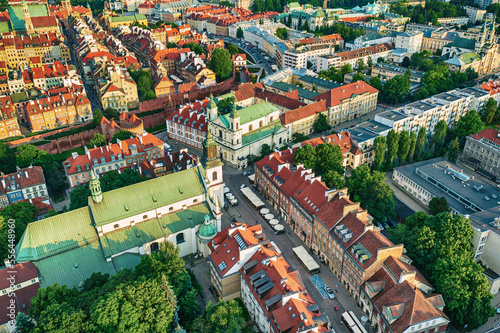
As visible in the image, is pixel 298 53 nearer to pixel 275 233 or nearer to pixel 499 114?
pixel 499 114

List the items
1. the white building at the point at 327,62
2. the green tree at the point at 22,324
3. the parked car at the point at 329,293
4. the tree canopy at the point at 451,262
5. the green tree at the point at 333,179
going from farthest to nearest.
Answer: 1. the white building at the point at 327,62
2. the green tree at the point at 333,179
3. the parked car at the point at 329,293
4. the tree canopy at the point at 451,262
5. the green tree at the point at 22,324

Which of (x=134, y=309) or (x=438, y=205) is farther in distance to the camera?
(x=438, y=205)

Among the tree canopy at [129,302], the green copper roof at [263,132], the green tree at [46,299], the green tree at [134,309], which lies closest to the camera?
the tree canopy at [129,302]

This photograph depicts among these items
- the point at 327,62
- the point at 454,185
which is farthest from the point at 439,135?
the point at 327,62

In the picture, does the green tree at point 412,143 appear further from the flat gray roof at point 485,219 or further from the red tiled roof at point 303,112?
the flat gray roof at point 485,219

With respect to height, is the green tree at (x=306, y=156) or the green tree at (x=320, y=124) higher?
the green tree at (x=306, y=156)

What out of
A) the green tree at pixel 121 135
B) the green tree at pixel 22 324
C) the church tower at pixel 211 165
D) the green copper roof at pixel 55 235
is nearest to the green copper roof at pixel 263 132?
the church tower at pixel 211 165

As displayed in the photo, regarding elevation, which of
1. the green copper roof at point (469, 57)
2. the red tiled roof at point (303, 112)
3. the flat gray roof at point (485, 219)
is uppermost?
the green copper roof at point (469, 57)

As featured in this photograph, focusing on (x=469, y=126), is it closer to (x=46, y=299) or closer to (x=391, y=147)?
(x=391, y=147)
